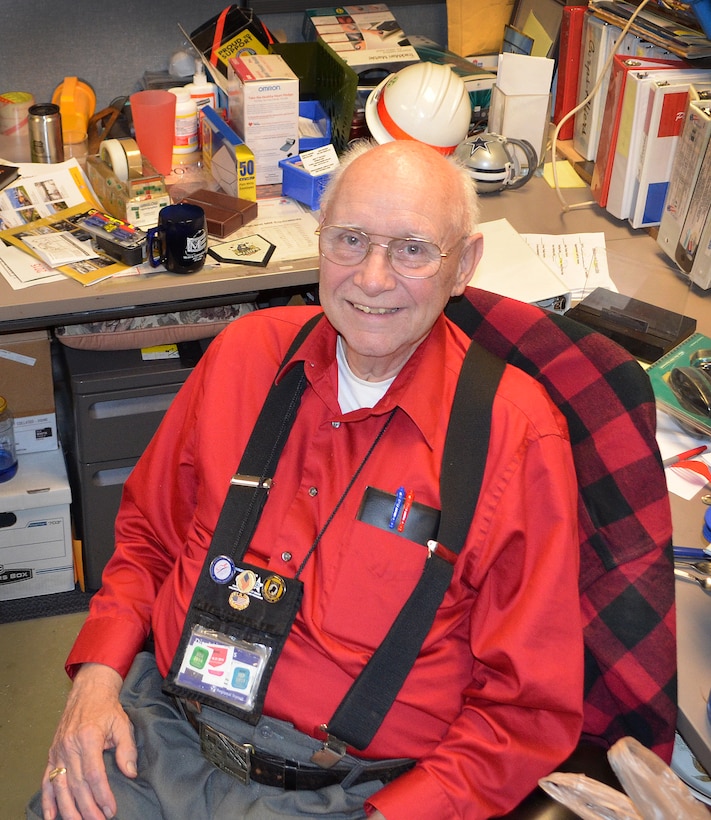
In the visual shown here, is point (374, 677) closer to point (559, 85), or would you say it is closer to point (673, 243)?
point (673, 243)

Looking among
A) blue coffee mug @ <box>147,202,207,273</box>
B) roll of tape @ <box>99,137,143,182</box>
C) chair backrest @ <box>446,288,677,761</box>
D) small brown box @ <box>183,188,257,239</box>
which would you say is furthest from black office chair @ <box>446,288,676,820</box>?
roll of tape @ <box>99,137,143,182</box>

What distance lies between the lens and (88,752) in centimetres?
134

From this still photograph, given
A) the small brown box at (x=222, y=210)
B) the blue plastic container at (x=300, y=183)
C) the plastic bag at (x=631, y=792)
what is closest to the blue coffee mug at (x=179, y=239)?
the small brown box at (x=222, y=210)

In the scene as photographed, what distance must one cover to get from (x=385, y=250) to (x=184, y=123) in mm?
1289

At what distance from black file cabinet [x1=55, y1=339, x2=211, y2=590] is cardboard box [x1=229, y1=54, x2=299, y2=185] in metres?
0.48

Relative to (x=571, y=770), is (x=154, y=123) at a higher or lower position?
higher

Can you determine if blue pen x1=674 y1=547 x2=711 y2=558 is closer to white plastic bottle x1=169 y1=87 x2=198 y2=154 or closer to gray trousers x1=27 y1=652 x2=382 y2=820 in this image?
gray trousers x1=27 y1=652 x2=382 y2=820

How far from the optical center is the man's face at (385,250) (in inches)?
53.2

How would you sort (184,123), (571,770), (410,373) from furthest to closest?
1. (184,123)
2. (410,373)
3. (571,770)

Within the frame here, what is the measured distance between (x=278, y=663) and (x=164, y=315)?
3.70ft

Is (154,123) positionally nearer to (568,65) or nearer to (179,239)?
(179,239)

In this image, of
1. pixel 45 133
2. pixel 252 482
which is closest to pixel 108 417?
pixel 45 133

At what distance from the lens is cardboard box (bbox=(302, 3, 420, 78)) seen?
2.57 metres

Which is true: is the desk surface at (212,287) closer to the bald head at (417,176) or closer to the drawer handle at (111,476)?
the drawer handle at (111,476)
